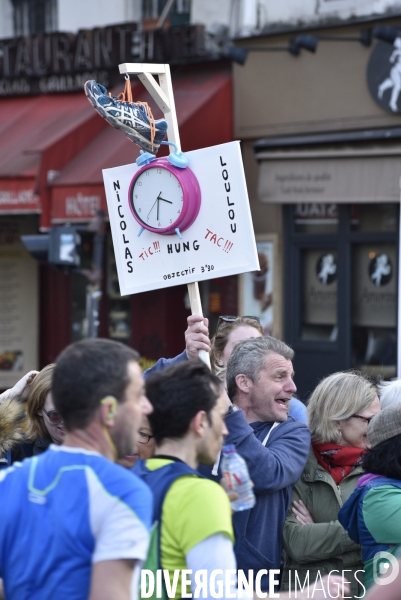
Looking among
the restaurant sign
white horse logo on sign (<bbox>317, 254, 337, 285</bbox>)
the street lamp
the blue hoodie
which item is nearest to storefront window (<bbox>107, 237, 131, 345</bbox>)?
the restaurant sign

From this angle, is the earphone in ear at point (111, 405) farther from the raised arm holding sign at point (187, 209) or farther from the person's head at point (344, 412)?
the person's head at point (344, 412)

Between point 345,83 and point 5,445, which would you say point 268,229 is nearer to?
point 345,83

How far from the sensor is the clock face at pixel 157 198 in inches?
148

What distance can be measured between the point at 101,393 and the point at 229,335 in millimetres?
2605

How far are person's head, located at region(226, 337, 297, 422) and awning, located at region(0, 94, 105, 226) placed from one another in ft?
24.8

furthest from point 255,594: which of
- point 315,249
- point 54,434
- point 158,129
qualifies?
point 315,249

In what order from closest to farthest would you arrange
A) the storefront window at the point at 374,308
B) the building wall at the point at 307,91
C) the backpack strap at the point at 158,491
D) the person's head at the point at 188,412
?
the backpack strap at the point at 158,491 < the person's head at the point at 188,412 < the building wall at the point at 307,91 < the storefront window at the point at 374,308

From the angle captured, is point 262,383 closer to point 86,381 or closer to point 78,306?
point 86,381

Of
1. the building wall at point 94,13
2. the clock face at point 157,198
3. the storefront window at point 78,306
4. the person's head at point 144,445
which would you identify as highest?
the building wall at point 94,13

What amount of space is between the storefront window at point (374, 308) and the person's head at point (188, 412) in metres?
7.27

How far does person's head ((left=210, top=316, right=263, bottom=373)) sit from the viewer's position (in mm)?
4879

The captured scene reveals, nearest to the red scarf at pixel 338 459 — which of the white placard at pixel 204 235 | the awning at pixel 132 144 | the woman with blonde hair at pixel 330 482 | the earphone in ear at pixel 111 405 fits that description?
the woman with blonde hair at pixel 330 482

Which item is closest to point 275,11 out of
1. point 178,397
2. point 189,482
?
point 178,397

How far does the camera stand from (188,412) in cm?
272
